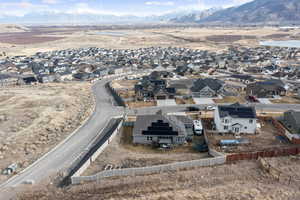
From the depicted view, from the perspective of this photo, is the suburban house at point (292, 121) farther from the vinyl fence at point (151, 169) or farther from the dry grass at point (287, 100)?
the vinyl fence at point (151, 169)

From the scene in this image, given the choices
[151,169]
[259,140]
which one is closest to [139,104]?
[259,140]

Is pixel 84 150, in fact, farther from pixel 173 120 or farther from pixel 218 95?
pixel 218 95

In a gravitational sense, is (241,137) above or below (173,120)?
below

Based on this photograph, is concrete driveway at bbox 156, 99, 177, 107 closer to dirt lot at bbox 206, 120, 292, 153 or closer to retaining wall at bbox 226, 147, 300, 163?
dirt lot at bbox 206, 120, 292, 153

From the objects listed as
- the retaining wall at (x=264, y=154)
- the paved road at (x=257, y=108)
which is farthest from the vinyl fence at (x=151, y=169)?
the paved road at (x=257, y=108)

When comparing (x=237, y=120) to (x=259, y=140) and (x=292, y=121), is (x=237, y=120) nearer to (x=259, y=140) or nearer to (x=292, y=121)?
(x=259, y=140)

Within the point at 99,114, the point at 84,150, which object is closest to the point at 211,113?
the point at 99,114
